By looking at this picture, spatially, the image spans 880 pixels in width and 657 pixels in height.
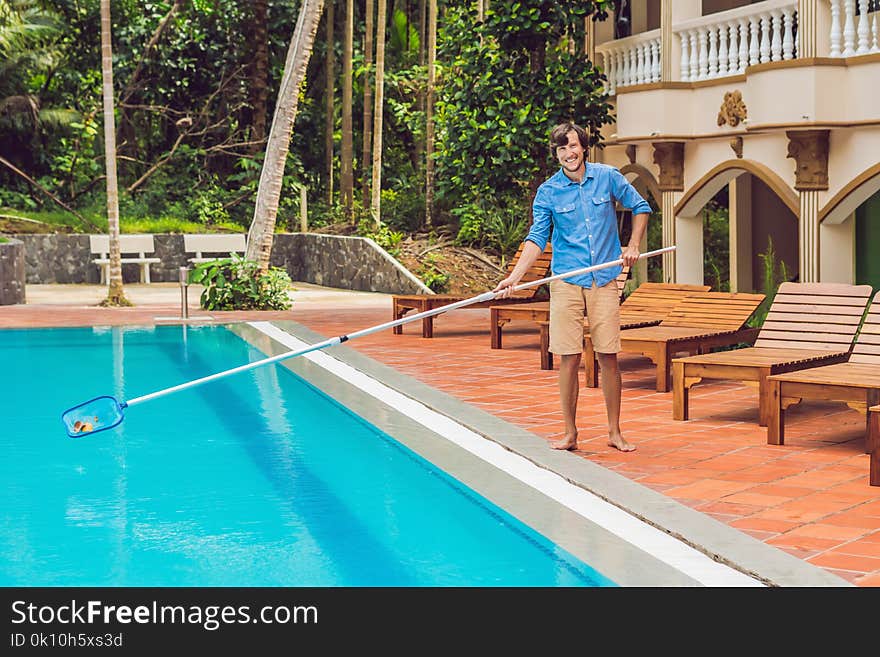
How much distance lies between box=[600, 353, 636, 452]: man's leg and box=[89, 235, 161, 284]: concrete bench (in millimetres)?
18087

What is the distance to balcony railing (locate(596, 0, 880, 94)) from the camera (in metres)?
13.3

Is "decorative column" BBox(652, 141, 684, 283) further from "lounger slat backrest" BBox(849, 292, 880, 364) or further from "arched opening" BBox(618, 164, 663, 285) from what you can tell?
"lounger slat backrest" BBox(849, 292, 880, 364)

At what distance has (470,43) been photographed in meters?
18.7

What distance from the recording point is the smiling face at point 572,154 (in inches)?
336

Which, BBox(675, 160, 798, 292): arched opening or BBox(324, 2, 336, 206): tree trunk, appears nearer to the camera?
BBox(675, 160, 798, 292): arched opening

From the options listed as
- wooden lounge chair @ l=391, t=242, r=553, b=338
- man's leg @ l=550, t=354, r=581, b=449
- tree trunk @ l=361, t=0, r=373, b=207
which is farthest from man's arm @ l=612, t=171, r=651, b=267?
tree trunk @ l=361, t=0, r=373, b=207

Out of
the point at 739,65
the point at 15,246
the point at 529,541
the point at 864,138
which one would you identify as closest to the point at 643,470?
the point at 529,541

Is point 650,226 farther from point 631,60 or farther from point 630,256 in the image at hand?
point 630,256

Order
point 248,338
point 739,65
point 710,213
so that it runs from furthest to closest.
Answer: point 710,213 < point 248,338 < point 739,65

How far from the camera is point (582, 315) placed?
8773 mm

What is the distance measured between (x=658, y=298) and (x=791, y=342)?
280 centimetres

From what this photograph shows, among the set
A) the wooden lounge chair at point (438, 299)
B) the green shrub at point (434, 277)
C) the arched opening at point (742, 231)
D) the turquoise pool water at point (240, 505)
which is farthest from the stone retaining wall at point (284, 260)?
the turquoise pool water at point (240, 505)

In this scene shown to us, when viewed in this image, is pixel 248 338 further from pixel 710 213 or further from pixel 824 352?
Result: pixel 710 213
